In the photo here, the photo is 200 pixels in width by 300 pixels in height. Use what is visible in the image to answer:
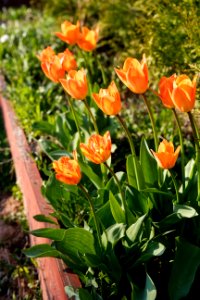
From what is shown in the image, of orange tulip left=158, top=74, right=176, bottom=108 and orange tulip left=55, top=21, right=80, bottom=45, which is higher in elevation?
orange tulip left=55, top=21, right=80, bottom=45

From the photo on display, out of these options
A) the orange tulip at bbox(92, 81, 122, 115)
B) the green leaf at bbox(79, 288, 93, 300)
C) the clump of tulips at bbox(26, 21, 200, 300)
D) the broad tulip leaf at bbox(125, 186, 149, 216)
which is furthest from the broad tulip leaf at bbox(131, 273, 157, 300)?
the orange tulip at bbox(92, 81, 122, 115)

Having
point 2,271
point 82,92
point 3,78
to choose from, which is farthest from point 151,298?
point 3,78

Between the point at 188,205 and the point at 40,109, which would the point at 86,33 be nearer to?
the point at 188,205

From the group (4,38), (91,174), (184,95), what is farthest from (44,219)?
(4,38)

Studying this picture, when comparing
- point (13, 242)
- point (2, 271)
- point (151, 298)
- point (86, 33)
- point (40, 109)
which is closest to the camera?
point (151, 298)

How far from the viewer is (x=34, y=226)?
2887 mm

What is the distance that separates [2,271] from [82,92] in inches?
64.0

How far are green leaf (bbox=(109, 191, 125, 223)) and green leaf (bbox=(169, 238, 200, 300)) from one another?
237 millimetres

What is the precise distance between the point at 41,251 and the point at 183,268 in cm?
57

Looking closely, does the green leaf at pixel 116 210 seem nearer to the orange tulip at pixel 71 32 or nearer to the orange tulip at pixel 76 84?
the orange tulip at pixel 76 84

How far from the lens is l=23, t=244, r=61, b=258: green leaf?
1.95m

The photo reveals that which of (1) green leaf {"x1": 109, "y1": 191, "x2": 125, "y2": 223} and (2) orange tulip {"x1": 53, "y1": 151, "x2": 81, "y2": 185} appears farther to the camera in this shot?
(1) green leaf {"x1": 109, "y1": 191, "x2": 125, "y2": 223}

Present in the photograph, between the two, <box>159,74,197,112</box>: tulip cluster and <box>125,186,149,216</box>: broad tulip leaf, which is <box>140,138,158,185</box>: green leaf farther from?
<box>159,74,197,112</box>: tulip cluster

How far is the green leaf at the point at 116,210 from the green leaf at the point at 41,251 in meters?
0.27
